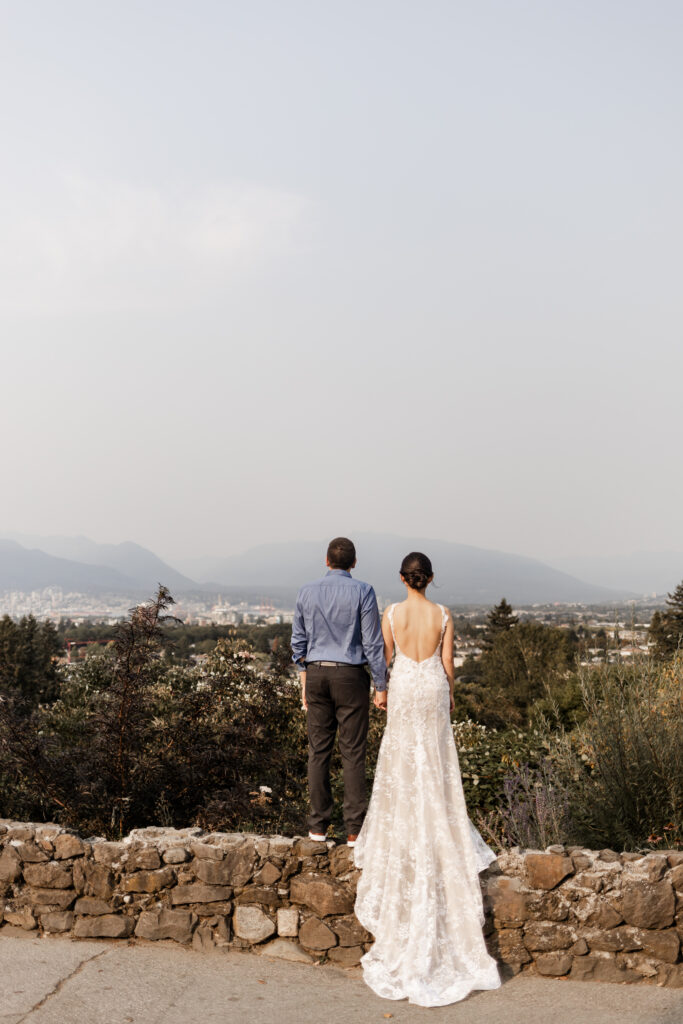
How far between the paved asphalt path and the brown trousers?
94 centimetres

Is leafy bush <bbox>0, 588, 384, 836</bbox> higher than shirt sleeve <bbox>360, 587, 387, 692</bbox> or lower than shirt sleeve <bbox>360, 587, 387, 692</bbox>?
lower

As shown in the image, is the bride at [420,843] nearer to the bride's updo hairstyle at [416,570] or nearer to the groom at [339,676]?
the bride's updo hairstyle at [416,570]

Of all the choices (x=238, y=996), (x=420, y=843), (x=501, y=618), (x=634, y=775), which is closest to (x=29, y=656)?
(x=634, y=775)

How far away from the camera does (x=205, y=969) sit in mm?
5137

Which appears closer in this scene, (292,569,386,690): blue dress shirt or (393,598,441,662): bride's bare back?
(393,598,441,662): bride's bare back

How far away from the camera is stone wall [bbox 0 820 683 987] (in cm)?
498

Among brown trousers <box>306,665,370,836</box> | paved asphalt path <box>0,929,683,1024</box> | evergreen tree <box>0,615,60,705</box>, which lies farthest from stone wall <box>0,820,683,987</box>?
evergreen tree <box>0,615,60,705</box>

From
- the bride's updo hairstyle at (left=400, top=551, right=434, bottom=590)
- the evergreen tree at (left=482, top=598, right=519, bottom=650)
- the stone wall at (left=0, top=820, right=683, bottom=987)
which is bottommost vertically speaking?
the evergreen tree at (left=482, top=598, right=519, bottom=650)

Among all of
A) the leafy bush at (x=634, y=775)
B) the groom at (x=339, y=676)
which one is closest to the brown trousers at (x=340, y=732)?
the groom at (x=339, y=676)

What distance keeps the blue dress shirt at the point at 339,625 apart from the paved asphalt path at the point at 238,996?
1.88 metres

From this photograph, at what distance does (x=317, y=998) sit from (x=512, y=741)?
6.10 meters

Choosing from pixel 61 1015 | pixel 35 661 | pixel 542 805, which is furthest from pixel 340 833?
pixel 35 661

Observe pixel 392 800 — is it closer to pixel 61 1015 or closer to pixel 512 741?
pixel 61 1015

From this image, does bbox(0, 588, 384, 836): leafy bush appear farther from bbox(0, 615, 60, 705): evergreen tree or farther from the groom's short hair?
bbox(0, 615, 60, 705): evergreen tree
